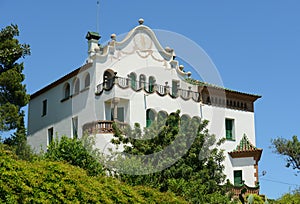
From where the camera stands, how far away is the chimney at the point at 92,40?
32312 mm

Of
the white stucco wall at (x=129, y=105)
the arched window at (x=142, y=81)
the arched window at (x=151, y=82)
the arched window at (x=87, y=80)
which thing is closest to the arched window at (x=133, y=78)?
the white stucco wall at (x=129, y=105)

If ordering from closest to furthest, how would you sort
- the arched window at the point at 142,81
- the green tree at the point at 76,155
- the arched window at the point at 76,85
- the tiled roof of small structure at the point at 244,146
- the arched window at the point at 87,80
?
the green tree at the point at 76,155 < the arched window at the point at 87,80 < the arched window at the point at 142,81 < the arched window at the point at 76,85 < the tiled roof of small structure at the point at 244,146

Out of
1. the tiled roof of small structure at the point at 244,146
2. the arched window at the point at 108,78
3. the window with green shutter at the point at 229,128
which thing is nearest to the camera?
the arched window at the point at 108,78

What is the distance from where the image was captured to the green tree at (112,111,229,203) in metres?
22.2

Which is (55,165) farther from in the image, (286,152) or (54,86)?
(286,152)

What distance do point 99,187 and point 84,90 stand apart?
1581cm

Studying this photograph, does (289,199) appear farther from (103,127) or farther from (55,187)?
(55,187)

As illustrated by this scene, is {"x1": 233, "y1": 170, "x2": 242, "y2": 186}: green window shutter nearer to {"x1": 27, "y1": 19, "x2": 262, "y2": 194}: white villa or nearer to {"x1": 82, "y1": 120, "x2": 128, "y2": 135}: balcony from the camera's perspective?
{"x1": 27, "y1": 19, "x2": 262, "y2": 194}: white villa

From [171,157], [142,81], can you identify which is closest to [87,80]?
[142,81]

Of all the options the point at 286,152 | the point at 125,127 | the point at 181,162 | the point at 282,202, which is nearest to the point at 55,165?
the point at 181,162

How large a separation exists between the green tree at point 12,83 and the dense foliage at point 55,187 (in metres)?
13.7

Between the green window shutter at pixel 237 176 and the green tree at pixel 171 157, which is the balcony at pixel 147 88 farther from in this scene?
the green window shutter at pixel 237 176

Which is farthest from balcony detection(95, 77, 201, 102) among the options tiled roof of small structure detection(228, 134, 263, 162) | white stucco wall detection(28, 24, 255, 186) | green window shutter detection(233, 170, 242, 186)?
green window shutter detection(233, 170, 242, 186)

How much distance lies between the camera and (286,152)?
40469mm
